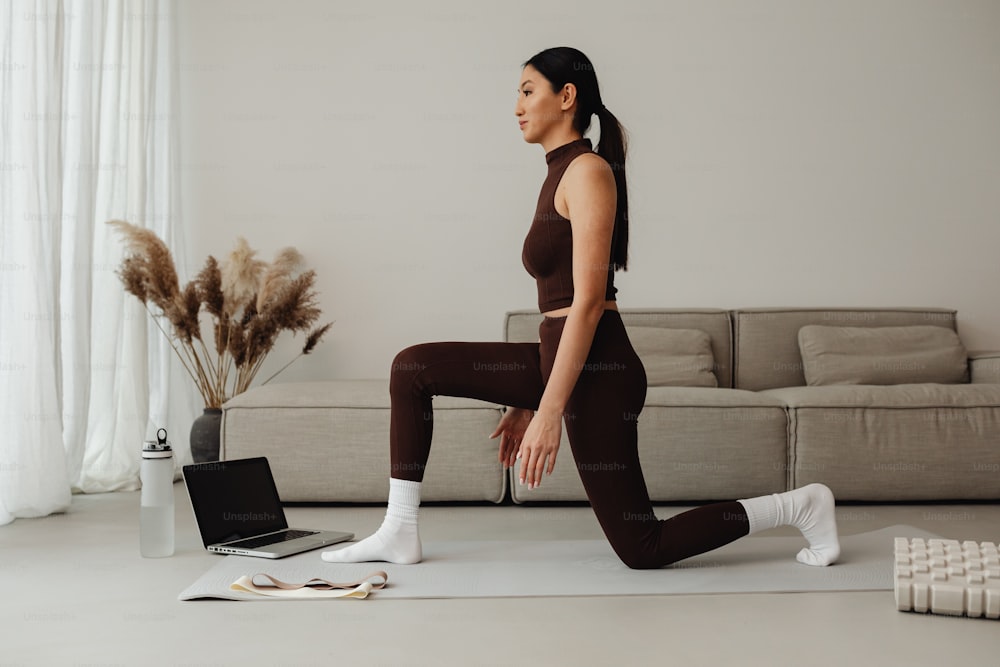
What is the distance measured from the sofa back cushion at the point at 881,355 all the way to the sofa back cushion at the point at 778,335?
7cm

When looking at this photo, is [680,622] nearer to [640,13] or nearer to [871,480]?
[871,480]

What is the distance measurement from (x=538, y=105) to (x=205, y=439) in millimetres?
2299

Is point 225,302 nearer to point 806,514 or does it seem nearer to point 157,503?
point 157,503

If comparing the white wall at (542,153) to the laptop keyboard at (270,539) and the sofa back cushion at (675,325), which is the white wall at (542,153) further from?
the laptop keyboard at (270,539)

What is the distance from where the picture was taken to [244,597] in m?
2.15

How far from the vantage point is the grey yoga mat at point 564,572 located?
87.2 inches

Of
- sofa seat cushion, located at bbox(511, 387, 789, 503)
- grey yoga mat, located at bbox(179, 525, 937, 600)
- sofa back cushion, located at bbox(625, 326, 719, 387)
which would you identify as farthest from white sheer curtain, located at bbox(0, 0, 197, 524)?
sofa back cushion, located at bbox(625, 326, 719, 387)

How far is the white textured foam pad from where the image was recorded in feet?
6.54

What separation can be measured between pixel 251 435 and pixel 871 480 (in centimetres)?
221

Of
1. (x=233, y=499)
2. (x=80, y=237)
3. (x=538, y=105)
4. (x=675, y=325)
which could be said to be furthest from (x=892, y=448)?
(x=80, y=237)

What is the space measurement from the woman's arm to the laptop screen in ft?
3.27

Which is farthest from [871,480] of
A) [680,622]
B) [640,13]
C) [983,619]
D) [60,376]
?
[60,376]

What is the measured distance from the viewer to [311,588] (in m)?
2.19

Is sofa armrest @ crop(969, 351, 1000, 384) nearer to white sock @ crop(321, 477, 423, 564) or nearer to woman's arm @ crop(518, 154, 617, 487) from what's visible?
woman's arm @ crop(518, 154, 617, 487)
